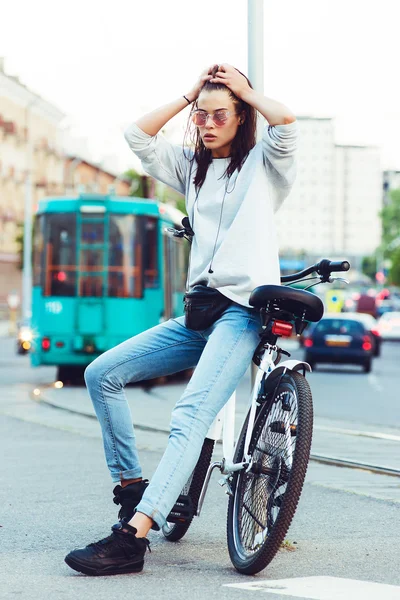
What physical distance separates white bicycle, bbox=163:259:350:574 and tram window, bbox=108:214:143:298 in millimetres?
15449

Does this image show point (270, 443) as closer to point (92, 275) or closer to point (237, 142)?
point (237, 142)

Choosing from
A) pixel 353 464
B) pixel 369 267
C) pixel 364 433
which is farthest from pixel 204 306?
pixel 369 267

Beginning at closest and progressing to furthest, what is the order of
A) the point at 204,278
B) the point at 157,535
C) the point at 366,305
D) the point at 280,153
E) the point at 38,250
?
the point at 280,153
the point at 204,278
the point at 157,535
the point at 38,250
the point at 366,305

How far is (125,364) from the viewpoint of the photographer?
4.82 metres

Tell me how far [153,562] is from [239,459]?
1.73 ft

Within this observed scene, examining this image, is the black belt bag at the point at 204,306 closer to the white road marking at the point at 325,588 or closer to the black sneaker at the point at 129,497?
the black sneaker at the point at 129,497

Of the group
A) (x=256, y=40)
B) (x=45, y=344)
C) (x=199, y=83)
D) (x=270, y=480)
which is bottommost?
(x=45, y=344)

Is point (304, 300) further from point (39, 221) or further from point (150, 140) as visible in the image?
point (39, 221)

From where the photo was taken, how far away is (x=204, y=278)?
4742 millimetres

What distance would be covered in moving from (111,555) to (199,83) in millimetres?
1827

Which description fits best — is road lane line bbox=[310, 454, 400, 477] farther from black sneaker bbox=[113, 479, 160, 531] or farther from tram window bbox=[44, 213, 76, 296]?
tram window bbox=[44, 213, 76, 296]

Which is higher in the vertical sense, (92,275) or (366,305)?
(92,275)

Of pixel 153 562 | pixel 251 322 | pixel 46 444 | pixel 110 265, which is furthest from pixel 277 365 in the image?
pixel 110 265

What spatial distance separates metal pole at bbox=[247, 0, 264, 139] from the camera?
8398 millimetres
